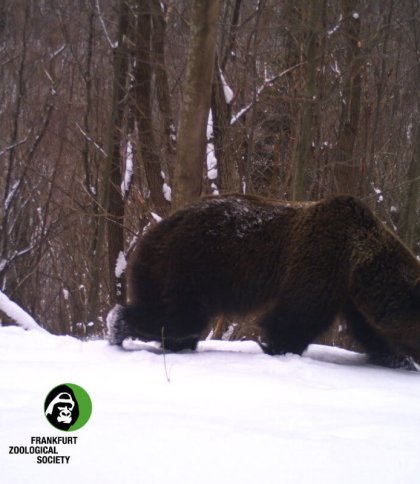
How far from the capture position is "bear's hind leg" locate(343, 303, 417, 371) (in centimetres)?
552

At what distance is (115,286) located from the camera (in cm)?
1270

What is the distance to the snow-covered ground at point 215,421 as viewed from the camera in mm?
2289

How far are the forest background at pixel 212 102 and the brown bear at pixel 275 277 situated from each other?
8.03 feet

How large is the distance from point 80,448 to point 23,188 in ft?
49.7

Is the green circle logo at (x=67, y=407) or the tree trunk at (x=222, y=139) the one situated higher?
the tree trunk at (x=222, y=139)

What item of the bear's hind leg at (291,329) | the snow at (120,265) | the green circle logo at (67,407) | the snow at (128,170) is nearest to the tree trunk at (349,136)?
the snow at (128,170)

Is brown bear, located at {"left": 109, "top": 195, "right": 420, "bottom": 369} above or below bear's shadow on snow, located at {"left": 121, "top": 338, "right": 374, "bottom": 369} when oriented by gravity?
above

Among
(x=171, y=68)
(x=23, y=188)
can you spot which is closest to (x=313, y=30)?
(x=171, y=68)

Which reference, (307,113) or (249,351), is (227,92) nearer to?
(307,113)

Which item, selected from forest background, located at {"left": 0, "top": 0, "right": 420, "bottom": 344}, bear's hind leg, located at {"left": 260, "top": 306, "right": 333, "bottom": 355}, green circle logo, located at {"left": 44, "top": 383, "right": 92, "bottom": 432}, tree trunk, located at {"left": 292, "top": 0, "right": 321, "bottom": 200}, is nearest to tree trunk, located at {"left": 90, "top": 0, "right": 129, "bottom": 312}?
forest background, located at {"left": 0, "top": 0, "right": 420, "bottom": 344}

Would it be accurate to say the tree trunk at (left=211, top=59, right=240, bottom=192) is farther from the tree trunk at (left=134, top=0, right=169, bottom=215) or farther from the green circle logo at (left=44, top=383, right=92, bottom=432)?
the green circle logo at (left=44, top=383, right=92, bottom=432)

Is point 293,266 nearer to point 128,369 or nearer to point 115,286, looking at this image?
point 128,369

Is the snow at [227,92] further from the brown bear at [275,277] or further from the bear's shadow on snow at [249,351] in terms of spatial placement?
the bear's shadow on snow at [249,351]

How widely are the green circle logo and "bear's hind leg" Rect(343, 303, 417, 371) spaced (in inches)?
124
